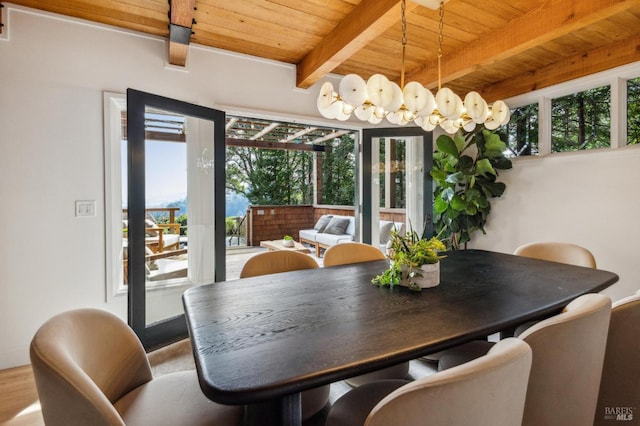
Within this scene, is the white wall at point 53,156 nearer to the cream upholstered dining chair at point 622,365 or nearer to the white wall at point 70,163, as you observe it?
the white wall at point 70,163

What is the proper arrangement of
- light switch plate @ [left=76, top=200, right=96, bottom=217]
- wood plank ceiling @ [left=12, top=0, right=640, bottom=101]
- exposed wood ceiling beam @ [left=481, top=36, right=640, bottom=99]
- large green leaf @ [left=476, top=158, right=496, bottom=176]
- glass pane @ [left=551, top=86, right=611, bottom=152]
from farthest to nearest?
large green leaf @ [left=476, top=158, right=496, bottom=176] < glass pane @ [left=551, top=86, right=611, bottom=152] < exposed wood ceiling beam @ [left=481, top=36, right=640, bottom=99] < light switch plate @ [left=76, top=200, right=96, bottom=217] < wood plank ceiling @ [left=12, top=0, right=640, bottom=101]

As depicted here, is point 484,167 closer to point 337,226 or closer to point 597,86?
point 597,86

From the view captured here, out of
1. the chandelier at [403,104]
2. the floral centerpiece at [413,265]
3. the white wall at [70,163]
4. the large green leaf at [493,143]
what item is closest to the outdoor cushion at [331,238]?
the large green leaf at [493,143]

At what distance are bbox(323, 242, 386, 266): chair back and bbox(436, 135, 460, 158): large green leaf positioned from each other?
1888 mm

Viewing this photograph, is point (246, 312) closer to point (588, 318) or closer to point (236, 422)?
point (236, 422)

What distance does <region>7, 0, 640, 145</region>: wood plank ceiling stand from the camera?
213 cm

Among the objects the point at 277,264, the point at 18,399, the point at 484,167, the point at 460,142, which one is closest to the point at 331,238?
the point at 460,142

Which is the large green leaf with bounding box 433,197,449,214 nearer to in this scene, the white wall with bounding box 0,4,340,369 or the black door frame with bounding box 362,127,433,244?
the black door frame with bounding box 362,127,433,244

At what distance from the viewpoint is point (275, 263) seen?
211 cm

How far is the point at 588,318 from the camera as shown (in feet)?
2.90

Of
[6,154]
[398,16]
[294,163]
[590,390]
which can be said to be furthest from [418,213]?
[294,163]

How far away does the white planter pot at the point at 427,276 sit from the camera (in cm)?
156

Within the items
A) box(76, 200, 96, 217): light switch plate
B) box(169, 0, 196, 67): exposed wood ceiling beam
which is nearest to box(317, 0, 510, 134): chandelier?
box(169, 0, 196, 67): exposed wood ceiling beam

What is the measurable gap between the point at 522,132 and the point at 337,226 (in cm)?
374
